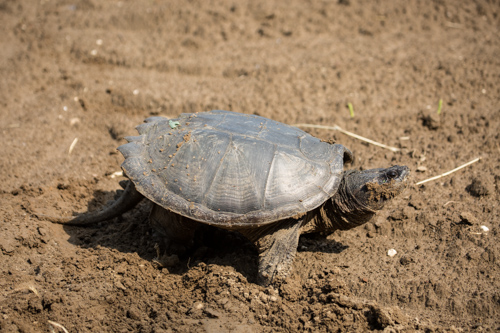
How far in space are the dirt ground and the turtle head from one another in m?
0.56

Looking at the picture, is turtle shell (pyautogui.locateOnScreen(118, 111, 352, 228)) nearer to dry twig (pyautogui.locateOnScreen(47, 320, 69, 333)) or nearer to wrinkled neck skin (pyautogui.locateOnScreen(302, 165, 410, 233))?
wrinkled neck skin (pyautogui.locateOnScreen(302, 165, 410, 233))

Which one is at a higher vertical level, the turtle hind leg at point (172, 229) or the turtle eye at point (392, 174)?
the turtle eye at point (392, 174)

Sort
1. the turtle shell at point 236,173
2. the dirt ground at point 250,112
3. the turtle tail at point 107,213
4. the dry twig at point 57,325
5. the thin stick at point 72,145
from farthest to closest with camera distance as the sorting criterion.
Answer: the thin stick at point 72,145
the turtle tail at point 107,213
the turtle shell at point 236,173
the dirt ground at point 250,112
the dry twig at point 57,325

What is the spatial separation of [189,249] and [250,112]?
2191 millimetres

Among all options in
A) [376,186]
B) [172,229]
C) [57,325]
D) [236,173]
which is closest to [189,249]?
[172,229]

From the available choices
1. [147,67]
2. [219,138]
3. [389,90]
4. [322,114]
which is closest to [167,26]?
[147,67]

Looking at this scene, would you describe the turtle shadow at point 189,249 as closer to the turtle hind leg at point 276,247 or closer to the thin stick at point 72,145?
the turtle hind leg at point 276,247

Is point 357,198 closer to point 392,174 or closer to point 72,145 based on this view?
point 392,174

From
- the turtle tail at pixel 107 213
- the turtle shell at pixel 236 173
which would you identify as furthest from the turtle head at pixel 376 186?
the turtle tail at pixel 107 213

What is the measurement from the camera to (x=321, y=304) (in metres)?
2.79

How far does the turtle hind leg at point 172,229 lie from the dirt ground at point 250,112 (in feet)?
0.46

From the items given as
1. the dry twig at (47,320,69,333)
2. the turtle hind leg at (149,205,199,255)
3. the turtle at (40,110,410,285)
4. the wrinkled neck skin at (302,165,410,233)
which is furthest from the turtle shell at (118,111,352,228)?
the dry twig at (47,320,69,333)

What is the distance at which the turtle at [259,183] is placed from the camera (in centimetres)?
296

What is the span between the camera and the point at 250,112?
507 centimetres
